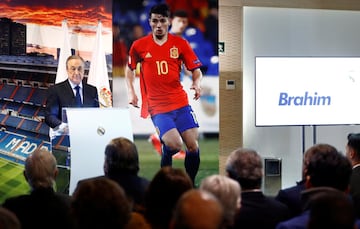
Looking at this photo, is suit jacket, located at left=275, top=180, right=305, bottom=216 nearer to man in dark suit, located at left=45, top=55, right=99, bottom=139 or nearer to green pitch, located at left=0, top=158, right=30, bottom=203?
man in dark suit, located at left=45, top=55, right=99, bottom=139

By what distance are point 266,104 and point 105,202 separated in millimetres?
4724

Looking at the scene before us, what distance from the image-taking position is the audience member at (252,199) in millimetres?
3020

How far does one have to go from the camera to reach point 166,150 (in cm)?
627

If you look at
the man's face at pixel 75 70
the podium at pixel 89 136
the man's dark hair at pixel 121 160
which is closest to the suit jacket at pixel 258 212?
the man's dark hair at pixel 121 160

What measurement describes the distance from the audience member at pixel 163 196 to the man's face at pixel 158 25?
3.59 meters

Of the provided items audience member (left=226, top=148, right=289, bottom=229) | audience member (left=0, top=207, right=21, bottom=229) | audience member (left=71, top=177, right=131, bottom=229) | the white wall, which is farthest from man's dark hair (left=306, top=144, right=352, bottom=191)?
the white wall

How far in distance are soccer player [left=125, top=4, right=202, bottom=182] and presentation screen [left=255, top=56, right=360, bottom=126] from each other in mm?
968

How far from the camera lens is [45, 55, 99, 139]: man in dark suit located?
581cm

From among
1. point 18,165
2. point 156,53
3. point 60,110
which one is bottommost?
point 18,165

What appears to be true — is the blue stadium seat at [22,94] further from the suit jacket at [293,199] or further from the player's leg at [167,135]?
the suit jacket at [293,199]

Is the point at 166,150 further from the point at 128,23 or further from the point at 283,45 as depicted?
the point at 283,45

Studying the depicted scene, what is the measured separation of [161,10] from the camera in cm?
623

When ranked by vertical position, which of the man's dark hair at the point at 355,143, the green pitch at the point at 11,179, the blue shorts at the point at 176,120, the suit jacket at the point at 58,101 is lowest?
the green pitch at the point at 11,179

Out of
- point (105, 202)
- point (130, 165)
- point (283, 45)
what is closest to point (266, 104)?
point (283, 45)
